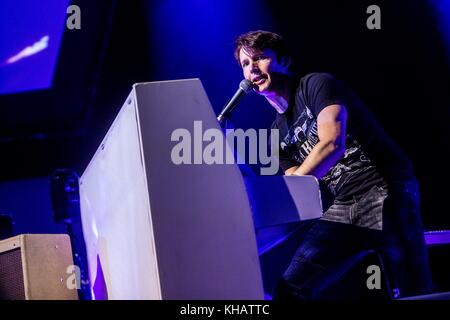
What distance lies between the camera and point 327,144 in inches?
79.4

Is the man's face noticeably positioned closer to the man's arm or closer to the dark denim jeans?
the man's arm

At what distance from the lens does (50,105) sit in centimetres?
407

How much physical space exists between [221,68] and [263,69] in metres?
1.19

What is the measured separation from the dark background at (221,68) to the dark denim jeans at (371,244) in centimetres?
109

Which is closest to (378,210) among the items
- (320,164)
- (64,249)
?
(320,164)

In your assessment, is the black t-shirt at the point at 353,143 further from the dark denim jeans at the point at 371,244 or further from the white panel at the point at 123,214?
the white panel at the point at 123,214

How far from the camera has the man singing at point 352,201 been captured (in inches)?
86.9

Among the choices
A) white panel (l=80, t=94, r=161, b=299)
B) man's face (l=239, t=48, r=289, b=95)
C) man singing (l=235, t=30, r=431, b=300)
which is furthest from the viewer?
man's face (l=239, t=48, r=289, b=95)

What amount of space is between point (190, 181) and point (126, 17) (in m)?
2.91

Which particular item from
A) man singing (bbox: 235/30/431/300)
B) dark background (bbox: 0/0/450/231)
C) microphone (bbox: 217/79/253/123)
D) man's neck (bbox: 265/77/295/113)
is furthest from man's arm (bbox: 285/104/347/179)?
dark background (bbox: 0/0/450/231)

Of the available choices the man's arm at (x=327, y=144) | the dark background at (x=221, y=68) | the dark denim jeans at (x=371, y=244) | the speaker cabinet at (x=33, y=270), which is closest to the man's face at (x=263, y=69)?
the man's arm at (x=327, y=144)

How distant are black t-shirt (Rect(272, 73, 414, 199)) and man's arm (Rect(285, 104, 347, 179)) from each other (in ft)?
0.32

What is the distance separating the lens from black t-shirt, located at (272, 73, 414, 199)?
234 centimetres

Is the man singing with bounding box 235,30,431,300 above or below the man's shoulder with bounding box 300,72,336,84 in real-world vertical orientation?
below
